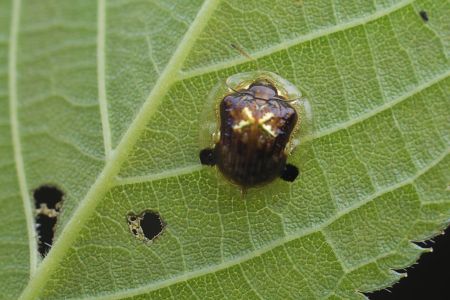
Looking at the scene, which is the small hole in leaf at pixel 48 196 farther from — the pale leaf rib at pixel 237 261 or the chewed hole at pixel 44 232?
the pale leaf rib at pixel 237 261

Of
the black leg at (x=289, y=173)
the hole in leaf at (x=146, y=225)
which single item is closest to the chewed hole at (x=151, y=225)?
the hole in leaf at (x=146, y=225)

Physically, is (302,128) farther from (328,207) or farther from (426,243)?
(426,243)

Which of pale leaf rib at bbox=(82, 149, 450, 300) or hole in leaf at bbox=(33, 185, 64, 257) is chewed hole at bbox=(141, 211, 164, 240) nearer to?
pale leaf rib at bbox=(82, 149, 450, 300)

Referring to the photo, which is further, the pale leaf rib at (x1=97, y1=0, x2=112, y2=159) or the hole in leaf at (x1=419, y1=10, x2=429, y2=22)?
the pale leaf rib at (x1=97, y1=0, x2=112, y2=159)

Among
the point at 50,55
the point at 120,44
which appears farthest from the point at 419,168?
the point at 50,55

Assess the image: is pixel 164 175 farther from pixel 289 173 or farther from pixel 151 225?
pixel 289 173

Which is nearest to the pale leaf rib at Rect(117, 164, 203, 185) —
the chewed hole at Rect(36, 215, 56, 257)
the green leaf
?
the green leaf
